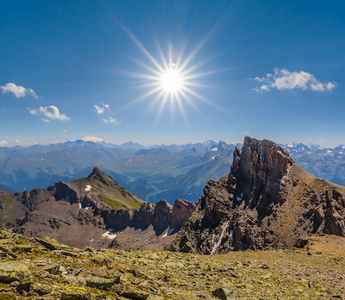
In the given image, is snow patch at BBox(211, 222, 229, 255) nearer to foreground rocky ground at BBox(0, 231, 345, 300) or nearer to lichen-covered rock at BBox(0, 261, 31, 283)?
foreground rocky ground at BBox(0, 231, 345, 300)

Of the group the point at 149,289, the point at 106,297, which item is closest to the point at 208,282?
the point at 149,289

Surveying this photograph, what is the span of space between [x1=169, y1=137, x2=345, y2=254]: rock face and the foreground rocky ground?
29799mm

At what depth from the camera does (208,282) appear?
19.0m

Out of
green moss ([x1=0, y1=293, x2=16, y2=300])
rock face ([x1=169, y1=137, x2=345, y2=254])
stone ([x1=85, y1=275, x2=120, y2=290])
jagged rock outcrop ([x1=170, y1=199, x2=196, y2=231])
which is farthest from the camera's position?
jagged rock outcrop ([x1=170, y1=199, x2=196, y2=231])

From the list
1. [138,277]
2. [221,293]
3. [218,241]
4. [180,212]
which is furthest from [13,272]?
[180,212]

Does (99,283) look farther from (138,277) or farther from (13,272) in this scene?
(138,277)

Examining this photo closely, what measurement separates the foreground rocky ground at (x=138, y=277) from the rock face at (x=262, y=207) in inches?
1173

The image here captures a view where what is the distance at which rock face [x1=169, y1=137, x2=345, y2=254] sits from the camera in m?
61.8

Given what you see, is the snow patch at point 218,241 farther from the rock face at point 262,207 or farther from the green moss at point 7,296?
the green moss at point 7,296

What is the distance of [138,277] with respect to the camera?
16.2 m

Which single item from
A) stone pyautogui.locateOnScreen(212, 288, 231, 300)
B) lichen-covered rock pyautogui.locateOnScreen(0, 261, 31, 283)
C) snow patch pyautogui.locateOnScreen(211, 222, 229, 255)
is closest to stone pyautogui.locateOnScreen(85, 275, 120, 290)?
lichen-covered rock pyautogui.locateOnScreen(0, 261, 31, 283)

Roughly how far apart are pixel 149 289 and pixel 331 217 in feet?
208

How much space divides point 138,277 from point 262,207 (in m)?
77.4

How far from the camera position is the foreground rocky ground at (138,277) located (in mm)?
9641
